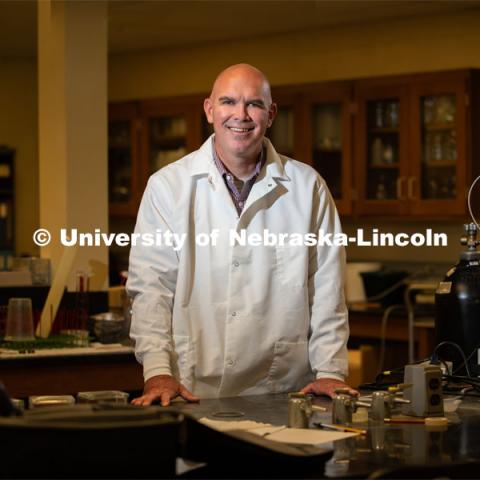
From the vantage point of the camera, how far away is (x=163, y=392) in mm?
2502

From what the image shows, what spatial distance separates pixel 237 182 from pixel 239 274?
0.89ft

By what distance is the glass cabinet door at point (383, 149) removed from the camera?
6.51m

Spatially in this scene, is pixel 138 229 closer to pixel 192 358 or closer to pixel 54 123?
pixel 192 358

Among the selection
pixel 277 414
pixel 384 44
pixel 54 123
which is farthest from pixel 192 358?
pixel 384 44

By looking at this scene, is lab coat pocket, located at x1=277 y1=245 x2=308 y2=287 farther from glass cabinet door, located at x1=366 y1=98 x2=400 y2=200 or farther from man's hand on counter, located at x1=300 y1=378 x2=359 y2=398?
glass cabinet door, located at x1=366 y1=98 x2=400 y2=200

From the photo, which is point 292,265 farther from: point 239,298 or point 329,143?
point 329,143

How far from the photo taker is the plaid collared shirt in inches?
116

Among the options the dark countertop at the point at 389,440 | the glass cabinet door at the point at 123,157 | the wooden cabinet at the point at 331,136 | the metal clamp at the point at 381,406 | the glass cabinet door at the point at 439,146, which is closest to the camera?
the dark countertop at the point at 389,440

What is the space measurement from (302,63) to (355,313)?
194 cm

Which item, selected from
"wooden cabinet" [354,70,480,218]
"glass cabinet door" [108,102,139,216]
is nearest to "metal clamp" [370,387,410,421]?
"wooden cabinet" [354,70,480,218]

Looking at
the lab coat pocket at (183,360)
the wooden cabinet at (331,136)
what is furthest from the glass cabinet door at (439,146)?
the lab coat pocket at (183,360)

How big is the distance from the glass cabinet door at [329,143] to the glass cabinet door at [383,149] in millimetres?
206

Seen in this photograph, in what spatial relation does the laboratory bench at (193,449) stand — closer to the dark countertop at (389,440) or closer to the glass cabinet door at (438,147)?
the dark countertop at (389,440)

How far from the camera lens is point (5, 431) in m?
1.62
